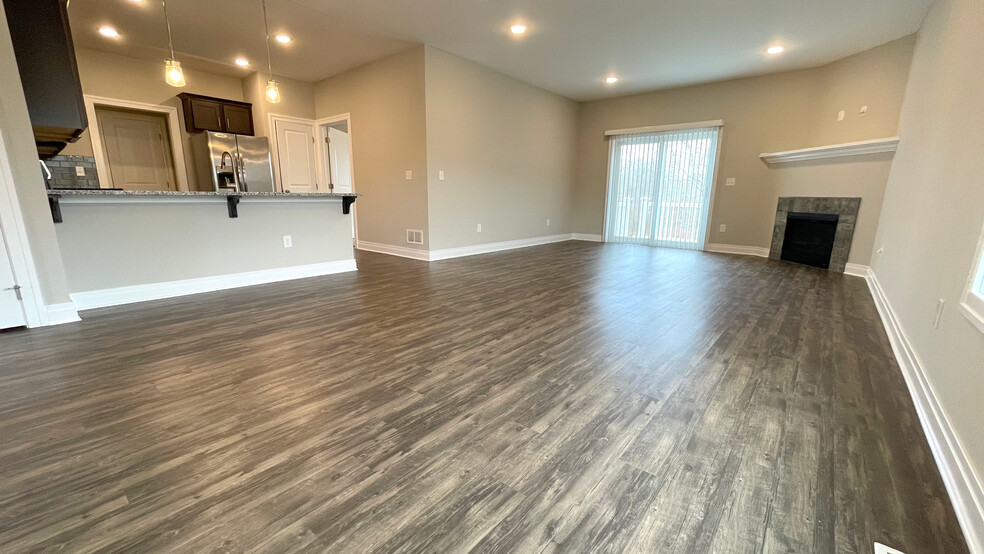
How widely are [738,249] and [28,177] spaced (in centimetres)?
803

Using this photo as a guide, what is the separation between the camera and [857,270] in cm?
455

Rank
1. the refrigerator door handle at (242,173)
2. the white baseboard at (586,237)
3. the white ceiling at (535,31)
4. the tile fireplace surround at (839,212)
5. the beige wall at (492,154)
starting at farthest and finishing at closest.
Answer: the white baseboard at (586,237) < the refrigerator door handle at (242,173) < the beige wall at (492,154) < the tile fireplace surround at (839,212) < the white ceiling at (535,31)

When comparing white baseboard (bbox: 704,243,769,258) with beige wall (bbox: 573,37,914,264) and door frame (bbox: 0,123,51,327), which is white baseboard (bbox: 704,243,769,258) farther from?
door frame (bbox: 0,123,51,327)

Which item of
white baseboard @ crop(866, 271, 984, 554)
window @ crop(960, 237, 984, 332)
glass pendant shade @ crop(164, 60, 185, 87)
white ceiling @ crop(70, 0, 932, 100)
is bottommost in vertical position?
white baseboard @ crop(866, 271, 984, 554)

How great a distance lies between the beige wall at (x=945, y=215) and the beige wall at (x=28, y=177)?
15.5ft

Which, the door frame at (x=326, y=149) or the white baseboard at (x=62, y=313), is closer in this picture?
the white baseboard at (x=62, y=313)

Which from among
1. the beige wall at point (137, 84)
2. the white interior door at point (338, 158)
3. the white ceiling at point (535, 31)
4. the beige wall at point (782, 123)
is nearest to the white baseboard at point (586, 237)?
the beige wall at point (782, 123)

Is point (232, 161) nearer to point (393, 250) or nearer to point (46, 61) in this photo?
point (393, 250)

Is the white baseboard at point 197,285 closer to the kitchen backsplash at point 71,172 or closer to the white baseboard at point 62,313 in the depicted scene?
the white baseboard at point 62,313

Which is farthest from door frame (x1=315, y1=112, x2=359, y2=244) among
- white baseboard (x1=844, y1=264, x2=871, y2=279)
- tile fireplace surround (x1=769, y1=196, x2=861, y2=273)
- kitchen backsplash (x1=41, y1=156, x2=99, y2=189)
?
white baseboard (x1=844, y1=264, x2=871, y2=279)

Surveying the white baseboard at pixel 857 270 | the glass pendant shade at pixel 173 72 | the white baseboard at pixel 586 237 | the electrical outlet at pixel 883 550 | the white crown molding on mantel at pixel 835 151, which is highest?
the glass pendant shade at pixel 173 72

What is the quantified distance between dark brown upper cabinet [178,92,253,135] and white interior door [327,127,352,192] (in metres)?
1.21

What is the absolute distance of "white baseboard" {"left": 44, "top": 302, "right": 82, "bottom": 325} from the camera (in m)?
2.55

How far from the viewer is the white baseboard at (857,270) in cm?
445
